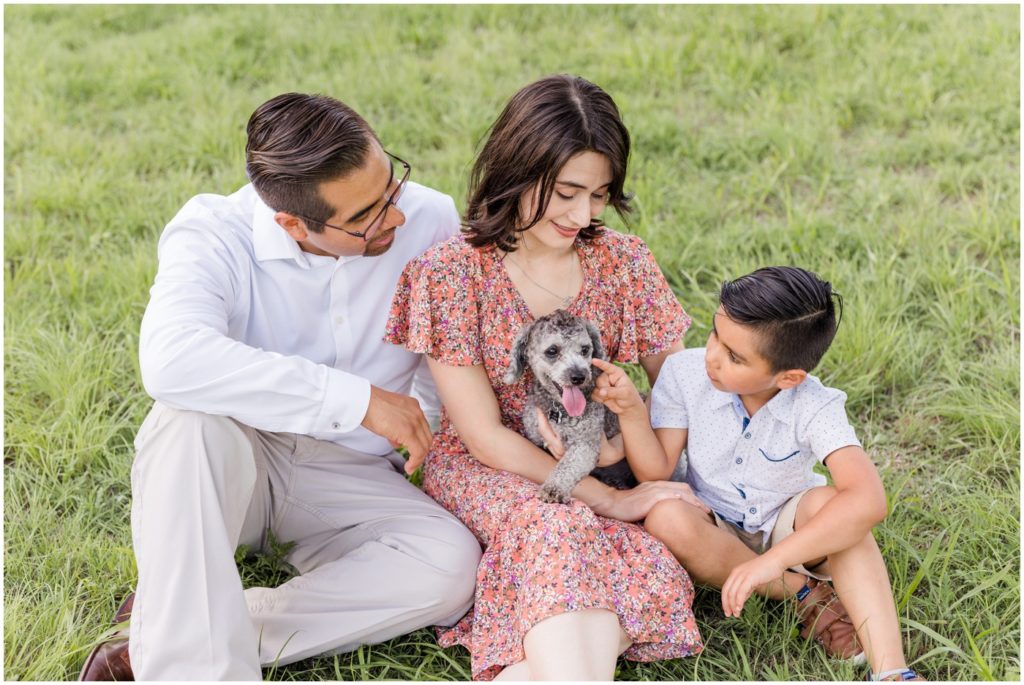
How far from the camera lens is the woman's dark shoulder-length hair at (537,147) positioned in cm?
295

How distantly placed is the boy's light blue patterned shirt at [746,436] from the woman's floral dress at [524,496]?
0.65ft

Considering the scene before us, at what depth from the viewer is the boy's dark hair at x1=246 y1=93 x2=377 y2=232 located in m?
3.07

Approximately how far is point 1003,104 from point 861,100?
0.77 m

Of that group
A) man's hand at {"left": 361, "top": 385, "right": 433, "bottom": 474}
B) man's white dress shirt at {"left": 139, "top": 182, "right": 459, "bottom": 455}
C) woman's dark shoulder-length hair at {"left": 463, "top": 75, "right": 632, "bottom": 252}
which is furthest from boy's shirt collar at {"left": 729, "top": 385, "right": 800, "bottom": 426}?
man's white dress shirt at {"left": 139, "top": 182, "right": 459, "bottom": 455}

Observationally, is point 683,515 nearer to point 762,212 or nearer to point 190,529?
point 190,529

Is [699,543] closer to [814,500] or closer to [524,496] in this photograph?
[814,500]

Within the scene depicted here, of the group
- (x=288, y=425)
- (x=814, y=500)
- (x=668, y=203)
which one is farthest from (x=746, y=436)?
(x=668, y=203)

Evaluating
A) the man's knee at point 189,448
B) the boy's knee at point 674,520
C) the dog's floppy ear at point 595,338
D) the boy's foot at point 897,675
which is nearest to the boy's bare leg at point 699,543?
the boy's knee at point 674,520

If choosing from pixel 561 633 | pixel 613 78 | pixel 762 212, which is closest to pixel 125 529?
pixel 561 633

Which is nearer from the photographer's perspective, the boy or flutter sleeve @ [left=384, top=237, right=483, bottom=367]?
the boy

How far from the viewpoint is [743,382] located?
3002 mm

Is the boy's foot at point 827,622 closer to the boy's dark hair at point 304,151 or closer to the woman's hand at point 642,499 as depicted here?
the woman's hand at point 642,499

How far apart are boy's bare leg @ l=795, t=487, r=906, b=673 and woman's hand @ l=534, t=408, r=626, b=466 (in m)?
0.62

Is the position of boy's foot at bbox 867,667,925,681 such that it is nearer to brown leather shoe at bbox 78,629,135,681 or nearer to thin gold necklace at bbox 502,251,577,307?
thin gold necklace at bbox 502,251,577,307
